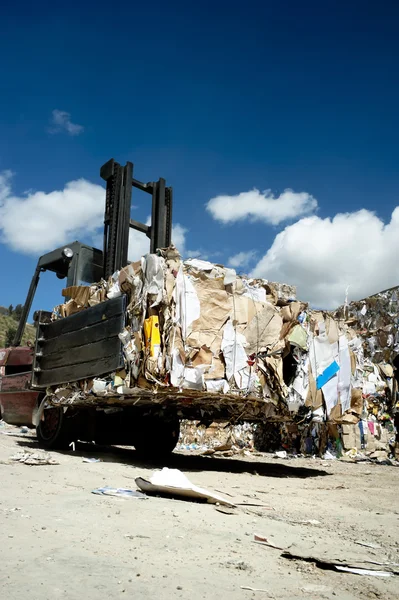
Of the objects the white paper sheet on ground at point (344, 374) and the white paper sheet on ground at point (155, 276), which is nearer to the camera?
the white paper sheet on ground at point (155, 276)

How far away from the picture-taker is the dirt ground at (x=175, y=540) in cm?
227

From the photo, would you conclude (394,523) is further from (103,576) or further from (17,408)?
(17,408)

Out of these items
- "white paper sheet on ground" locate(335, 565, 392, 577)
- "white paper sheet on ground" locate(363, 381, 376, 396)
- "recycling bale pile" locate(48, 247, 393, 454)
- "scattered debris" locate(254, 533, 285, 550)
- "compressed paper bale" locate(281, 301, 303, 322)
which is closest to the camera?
"white paper sheet on ground" locate(335, 565, 392, 577)

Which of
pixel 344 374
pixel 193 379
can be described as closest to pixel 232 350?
pixel 193 379

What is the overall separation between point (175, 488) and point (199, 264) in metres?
2.86

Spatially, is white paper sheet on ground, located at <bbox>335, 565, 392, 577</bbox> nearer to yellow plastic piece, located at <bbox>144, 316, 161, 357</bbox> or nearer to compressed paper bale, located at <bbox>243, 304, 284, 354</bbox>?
yellow plastic piece, located at <bbox>144, 316, 161, 357</bbox>

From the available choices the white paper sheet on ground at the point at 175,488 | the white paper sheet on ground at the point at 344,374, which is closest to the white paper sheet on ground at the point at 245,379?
the white paper sheet on ground at the point at 175,488

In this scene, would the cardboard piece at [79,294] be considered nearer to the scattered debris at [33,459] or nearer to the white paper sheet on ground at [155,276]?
the white paper sheet on ground at [155,276]

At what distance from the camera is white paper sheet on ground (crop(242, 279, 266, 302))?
22.2ft

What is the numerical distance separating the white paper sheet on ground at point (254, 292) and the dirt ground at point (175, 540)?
2.30 m

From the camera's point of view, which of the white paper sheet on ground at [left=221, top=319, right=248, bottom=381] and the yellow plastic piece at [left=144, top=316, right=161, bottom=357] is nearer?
the yellow plastic piece at [left=144, top=316, right=161, bottom=357]

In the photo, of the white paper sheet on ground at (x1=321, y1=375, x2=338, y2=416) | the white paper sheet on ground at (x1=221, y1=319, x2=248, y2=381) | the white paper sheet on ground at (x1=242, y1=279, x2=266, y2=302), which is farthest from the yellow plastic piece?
the white paper sheet on ground at (x1=321, y1=375, x2=338, y2=416)

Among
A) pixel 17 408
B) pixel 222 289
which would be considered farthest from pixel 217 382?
pixel 17 408

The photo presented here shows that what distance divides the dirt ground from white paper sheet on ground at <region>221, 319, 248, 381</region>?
51.8 inches
